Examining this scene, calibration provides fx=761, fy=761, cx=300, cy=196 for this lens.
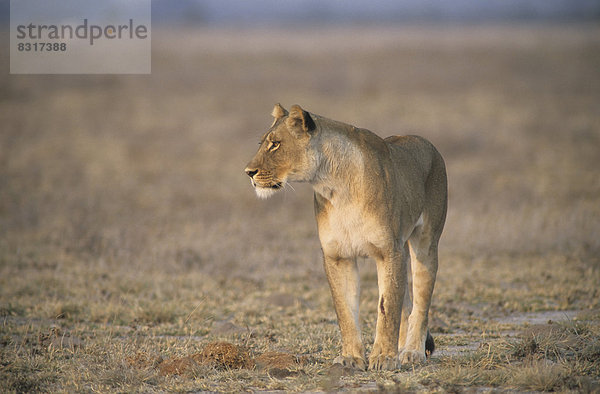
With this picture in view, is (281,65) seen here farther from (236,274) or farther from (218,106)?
(236,274)

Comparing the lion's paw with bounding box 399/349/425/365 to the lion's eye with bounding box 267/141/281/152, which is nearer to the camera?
the lion's eye with bounding box 267/141/281/152

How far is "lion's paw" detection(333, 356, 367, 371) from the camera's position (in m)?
6.04

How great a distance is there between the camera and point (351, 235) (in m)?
5.93

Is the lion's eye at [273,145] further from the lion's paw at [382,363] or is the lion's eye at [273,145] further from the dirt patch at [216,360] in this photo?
the lion's paw at [382,363]

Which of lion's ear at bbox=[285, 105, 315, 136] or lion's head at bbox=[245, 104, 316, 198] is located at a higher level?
lion's ear at bbox=[285, 105, 315, 136]

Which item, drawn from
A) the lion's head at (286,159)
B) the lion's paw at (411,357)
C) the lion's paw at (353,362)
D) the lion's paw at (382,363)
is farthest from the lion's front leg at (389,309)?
the lion's head at (286,159)

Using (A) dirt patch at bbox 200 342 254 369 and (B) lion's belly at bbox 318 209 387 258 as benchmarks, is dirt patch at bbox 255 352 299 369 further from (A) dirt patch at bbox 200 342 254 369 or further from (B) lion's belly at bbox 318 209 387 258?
(B) lion's belly at bbox 318 209 387 258

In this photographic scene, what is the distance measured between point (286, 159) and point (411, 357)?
1928 millimetres

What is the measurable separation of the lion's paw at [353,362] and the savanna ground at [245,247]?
0.46ft

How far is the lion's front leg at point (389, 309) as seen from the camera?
5922mm

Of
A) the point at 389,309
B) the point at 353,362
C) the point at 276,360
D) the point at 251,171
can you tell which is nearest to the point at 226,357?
the point at 276,360

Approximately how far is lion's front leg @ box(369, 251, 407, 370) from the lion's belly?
173 mm

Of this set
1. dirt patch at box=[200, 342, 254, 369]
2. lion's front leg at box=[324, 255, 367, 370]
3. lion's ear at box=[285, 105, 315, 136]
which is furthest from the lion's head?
dirt patch at box=[200, 342, 254, 369]

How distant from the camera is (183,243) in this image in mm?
12500
